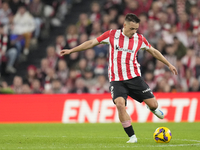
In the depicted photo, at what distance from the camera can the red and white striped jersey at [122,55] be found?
297 inches

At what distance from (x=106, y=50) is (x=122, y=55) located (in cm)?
829

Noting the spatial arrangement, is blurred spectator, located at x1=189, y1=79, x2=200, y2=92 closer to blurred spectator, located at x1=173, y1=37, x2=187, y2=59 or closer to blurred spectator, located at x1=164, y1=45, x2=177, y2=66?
blurred spectator, located at x1=164, y1=45, x2=177, y2=66

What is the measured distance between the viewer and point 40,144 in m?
7.34

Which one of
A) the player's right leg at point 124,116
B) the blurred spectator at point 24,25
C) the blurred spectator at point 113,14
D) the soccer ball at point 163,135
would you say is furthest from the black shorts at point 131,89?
the blurred spectator at point 24,25

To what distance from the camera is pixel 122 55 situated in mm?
7543

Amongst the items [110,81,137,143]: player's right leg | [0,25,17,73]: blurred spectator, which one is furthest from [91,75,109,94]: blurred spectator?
[110,81,137,143]: player's right leg

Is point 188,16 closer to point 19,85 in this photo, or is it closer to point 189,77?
point 189,77

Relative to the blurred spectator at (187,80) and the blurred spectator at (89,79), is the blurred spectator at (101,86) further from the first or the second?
the blurred spectator at (187,80)

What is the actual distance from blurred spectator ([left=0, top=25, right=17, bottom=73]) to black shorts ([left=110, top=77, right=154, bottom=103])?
32.7 ft

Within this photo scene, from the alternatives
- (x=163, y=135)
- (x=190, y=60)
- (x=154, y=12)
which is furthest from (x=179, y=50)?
(x=163, y=135)

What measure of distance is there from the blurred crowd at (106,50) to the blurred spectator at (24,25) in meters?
0.04

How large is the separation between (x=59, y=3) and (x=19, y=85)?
5470 millimetres

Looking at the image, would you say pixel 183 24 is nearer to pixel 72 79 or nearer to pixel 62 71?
pixel 72 79

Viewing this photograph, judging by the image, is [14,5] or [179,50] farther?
[14,5]
